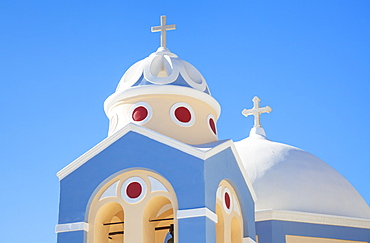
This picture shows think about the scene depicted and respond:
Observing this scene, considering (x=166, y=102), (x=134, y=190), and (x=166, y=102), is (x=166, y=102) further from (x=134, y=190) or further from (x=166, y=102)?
(x=134, y=190)

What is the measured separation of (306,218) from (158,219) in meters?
5.22

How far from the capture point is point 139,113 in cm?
1689

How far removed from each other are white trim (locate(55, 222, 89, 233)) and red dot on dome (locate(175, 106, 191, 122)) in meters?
3.02

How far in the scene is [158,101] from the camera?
55.5 feet

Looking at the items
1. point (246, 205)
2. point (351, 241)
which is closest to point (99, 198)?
point (246, 205)

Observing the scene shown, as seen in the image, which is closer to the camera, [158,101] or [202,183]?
[202,183]

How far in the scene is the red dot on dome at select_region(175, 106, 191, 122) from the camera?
1688 centimetres

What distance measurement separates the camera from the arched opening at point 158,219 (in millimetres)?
15719

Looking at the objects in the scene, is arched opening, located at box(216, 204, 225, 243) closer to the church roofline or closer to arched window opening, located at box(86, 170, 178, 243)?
arched window opening, located at box(86, 170, 178, 243)

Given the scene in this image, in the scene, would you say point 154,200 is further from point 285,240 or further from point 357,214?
point 357,214

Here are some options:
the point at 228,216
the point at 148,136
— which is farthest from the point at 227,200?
the point at 148,136

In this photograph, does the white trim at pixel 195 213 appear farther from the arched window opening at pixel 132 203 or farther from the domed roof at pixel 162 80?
the domed roof at pixel 162 80

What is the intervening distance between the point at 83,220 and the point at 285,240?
597 centimetres

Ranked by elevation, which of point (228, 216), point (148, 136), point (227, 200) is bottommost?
point (228, 216)
